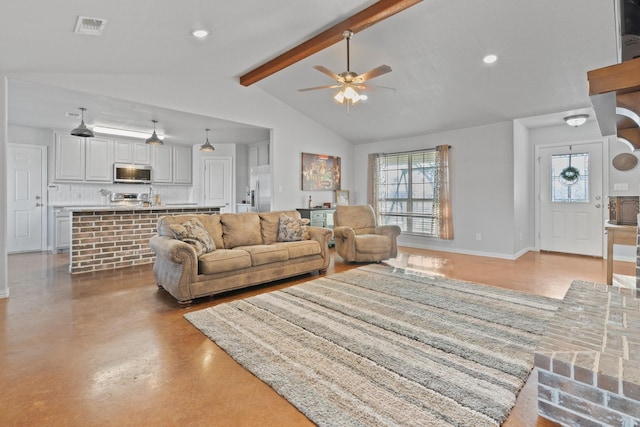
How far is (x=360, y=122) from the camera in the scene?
6355 millimetres

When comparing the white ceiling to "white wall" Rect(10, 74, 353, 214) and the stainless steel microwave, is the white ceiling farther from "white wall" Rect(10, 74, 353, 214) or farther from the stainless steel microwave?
the stainless steel microwave

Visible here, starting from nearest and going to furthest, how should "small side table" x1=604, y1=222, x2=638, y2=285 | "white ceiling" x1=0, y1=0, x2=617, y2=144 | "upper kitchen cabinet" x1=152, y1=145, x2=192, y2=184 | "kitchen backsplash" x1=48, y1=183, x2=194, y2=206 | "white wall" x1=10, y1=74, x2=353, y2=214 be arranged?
"white ceiling" x1=0, y1=0, x2=617, y2=144 < "small side table" x1=604, y1=222, x2=638, y2=285 < "white wall" x1=10, y1=74, x2=353, y2=214 < "kitchen backsplash" x1=48, y1=183, x2=194, y2=206 < "upper kitchen cabinet" x1=152, y1=145, x2=192, y2=184

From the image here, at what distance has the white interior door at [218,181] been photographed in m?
7.60

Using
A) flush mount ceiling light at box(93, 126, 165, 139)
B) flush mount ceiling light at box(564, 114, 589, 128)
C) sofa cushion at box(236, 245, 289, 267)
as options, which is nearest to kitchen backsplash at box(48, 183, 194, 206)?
flush mount ceiling light at box(93, 126, 165, 139)

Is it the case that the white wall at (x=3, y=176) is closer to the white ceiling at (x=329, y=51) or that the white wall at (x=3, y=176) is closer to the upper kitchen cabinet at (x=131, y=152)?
the white ceiling at (x=329, y=51)

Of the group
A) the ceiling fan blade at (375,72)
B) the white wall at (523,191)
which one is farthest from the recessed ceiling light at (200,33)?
the white wall at (523,191)

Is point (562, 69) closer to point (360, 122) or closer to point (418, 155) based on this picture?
point (418, 155)

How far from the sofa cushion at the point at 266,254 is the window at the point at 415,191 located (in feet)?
12.0

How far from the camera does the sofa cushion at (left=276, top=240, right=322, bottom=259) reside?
12.8 ft

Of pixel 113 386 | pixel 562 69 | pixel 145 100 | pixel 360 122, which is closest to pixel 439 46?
pixel 562 69

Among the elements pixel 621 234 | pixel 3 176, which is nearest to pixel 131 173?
pixel 3 176

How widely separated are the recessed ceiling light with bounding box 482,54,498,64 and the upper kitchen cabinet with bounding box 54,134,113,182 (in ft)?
23.0

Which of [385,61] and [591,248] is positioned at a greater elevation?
[385,61]

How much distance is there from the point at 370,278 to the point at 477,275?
151 centimetres
